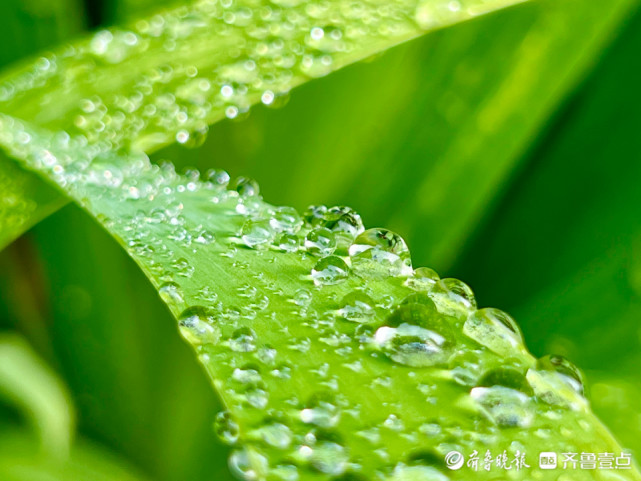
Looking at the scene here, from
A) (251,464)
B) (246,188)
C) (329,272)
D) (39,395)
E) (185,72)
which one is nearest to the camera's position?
(251,464)

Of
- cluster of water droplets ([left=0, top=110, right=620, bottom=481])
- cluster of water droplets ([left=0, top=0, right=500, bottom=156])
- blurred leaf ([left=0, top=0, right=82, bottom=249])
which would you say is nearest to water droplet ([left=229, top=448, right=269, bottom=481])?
cluster of water droplets ([left=0, top=110, right=620, bottom=481])

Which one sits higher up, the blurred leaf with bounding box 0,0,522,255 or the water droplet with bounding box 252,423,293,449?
the blurred leaf with bounding box 0,0,522,255

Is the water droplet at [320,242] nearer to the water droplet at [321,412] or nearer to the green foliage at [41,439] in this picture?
the water droplet at [321,412]

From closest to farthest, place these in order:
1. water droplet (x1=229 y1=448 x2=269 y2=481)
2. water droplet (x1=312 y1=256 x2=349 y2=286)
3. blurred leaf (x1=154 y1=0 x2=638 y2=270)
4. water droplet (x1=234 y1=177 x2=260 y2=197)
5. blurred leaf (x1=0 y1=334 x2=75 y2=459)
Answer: water droplet (x1=229 y1=448 x2=269 y2=481), water droplet (x1=312 y1=256 x2=349 y2=286), water droplet (x1=234 y1=177 x2=260 y2=197), blurred leaf (x1=0 y1=334 x2=75 y2=459), blurred leaf (x1=154 y1=0 x2=638 y2=270)

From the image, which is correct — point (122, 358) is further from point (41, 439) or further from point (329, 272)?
point (329, 272)

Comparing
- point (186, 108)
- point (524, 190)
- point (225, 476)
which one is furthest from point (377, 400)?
point (524, 190)

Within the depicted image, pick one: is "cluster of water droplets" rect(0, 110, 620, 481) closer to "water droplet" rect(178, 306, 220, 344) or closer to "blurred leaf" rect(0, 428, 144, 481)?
"water droplet" rect(178, 306, 220, 344)

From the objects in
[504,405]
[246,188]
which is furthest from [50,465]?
[504,405]

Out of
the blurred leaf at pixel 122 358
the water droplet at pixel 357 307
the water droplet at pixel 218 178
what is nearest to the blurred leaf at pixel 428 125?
the blurred leaf at pixel 122 358
